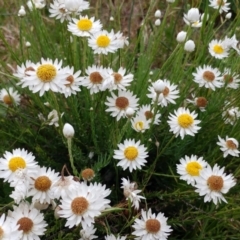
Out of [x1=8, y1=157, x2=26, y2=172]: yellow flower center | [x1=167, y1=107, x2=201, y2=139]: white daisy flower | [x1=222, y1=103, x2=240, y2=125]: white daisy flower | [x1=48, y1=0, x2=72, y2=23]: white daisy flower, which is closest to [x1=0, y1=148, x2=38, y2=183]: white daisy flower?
[x1=8, y1=157, x2=26, y2=172]: yellow flower center

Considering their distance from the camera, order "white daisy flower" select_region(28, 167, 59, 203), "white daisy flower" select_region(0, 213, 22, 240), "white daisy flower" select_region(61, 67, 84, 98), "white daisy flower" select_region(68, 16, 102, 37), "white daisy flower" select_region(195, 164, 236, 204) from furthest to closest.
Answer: "white daisy flower" select_region(68, 16, 102, 37)
"white daisy flower" select_region(61, 67, 84, 98)
"white daisy flower" select_region(195, 164, 236, 204)
"white daisy flower" select_region(28, 167, 59, 203)
"white daisy flower" select_region(0, 213, 22, 240)

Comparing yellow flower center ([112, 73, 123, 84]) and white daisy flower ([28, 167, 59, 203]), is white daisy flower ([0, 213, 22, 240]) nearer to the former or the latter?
white daisy flower ([28, 167, 59, 203])

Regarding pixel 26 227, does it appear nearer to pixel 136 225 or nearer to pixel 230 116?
pixel 136 225

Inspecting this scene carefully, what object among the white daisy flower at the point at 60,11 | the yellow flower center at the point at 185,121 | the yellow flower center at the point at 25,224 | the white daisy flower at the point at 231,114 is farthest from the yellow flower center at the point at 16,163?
the white daisy flower at the point at 231,114

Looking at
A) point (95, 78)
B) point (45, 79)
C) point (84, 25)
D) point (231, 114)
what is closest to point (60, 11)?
point (84, 25)

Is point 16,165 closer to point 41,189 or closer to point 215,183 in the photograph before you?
point 41,189

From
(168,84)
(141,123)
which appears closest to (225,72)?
(168,84)

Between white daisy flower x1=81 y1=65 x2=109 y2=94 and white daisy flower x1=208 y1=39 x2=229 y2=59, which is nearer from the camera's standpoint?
white daisy flower x1=81 y1=65 x2=109 y2=94
